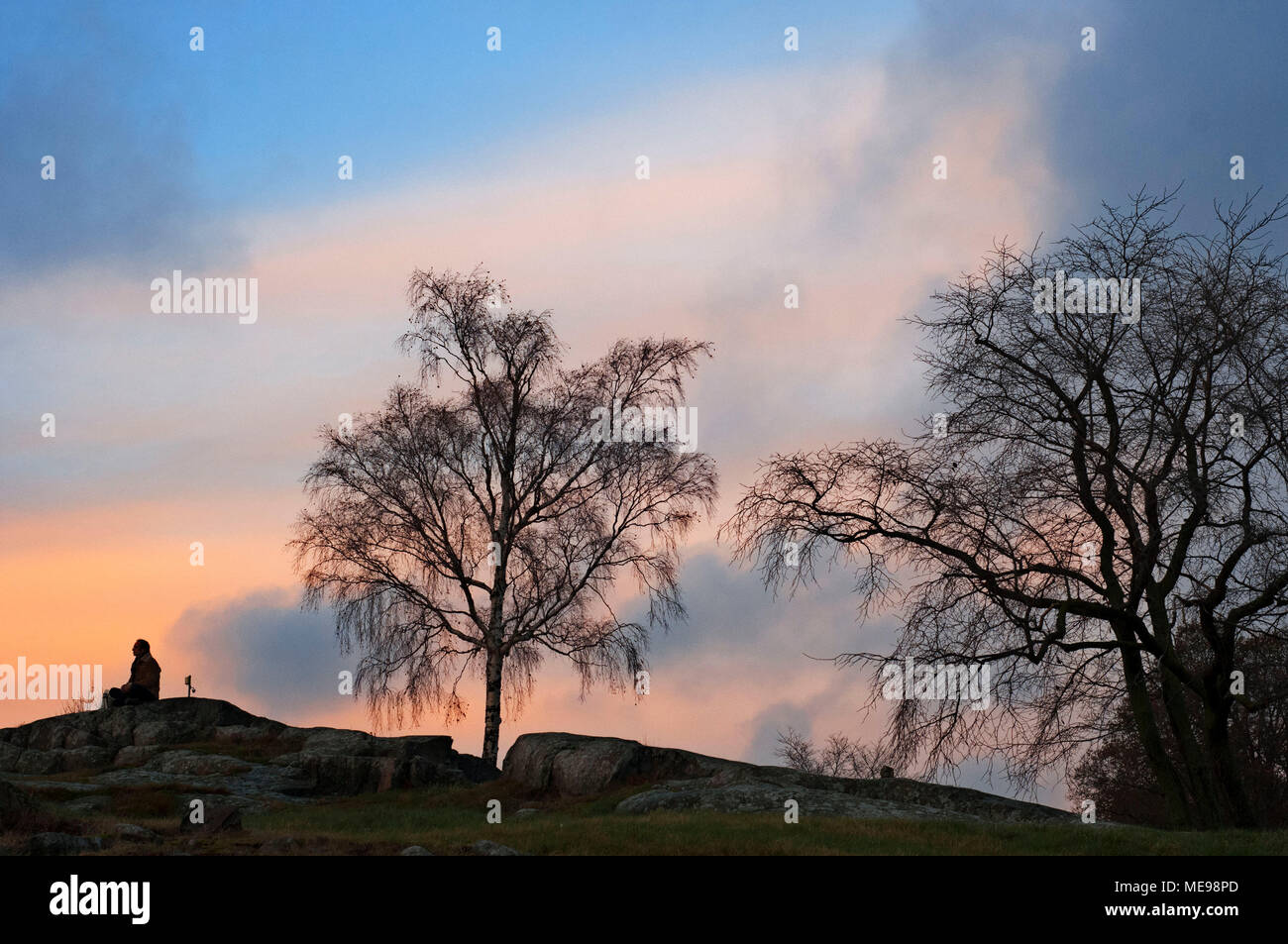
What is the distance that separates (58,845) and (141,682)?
78.0 feet

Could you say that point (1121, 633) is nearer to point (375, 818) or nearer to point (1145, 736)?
point (1145, 736)

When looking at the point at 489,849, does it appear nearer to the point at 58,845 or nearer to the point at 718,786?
the point at 58,845

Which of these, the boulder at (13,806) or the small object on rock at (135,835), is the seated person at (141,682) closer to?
the boulder at (13,806)

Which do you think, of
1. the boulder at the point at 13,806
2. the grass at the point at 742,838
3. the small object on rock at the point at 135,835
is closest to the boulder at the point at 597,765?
the grass at the point at 742,838

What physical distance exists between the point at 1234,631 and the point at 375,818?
1620 centimetres

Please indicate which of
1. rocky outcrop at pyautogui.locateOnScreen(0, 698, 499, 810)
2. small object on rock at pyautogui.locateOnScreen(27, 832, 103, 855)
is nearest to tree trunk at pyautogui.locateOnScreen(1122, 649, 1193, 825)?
rocky outcrop at pyautogui.locateOnScreen(0, 698, 499, 810)

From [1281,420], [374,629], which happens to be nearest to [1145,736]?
[1281,420]

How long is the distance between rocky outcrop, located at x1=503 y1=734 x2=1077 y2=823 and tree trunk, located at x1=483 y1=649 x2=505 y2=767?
2.53 metres

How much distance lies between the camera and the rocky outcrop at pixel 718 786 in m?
21.0

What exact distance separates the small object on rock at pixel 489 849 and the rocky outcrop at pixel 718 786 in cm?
649

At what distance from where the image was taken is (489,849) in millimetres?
14422
